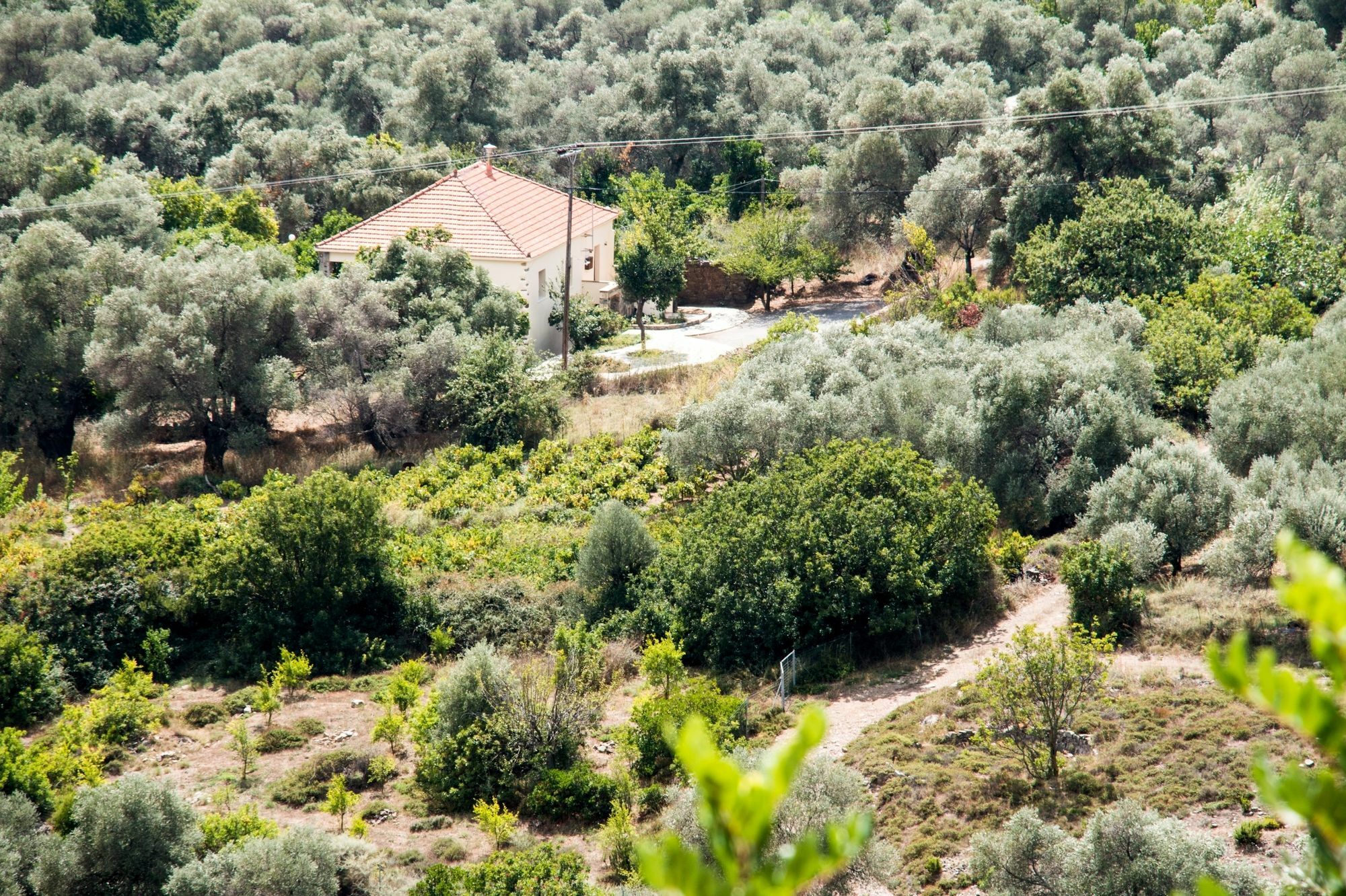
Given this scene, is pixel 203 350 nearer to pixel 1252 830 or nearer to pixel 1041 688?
pixel 1041 688

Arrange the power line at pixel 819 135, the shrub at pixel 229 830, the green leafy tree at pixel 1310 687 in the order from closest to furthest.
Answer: the green leafy tree at pixel 1310 687
the shrub at pixel 229 830
the power line at pixel 819 135

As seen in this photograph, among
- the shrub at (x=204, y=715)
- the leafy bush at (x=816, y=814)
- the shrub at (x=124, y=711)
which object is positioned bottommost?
the shrub at (x=204, y=715)

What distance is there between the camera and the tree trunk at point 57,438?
31.1 m

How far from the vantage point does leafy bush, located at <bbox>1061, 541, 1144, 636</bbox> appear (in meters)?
19.4

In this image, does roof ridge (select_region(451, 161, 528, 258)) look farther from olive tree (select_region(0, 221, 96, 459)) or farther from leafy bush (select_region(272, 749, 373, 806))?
leafy bush (select_region(272, 749, 373, 806))

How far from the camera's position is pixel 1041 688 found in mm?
15945

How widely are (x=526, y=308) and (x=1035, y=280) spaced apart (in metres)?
14.4

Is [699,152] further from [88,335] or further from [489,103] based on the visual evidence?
[88,335]

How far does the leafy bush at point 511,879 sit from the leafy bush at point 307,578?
8.54m

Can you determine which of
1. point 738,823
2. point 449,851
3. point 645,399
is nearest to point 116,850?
point 449,851

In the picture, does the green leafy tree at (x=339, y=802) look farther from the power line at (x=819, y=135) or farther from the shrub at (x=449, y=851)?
the power line at (x=819, y=135)

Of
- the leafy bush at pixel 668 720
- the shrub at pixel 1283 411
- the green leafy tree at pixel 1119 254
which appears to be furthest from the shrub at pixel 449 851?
the green leafy tree at pixel 1119 254

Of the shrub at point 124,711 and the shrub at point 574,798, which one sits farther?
the shrub at point 124,711

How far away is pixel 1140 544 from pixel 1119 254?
13.9 m
